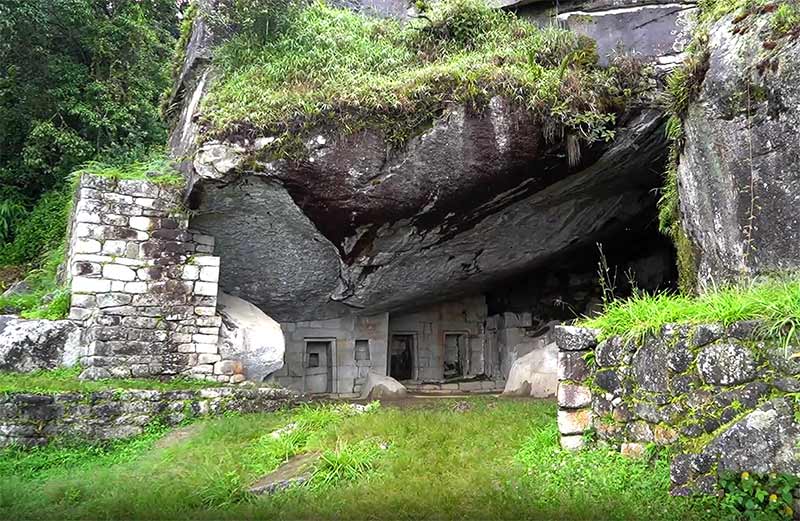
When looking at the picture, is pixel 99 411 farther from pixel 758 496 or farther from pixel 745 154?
pixel 745 154

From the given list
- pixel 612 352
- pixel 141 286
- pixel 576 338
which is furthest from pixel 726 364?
pixel 141 286

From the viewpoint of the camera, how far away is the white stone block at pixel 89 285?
7473mm

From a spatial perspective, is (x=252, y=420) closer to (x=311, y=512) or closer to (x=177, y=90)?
(x=311, y=512)

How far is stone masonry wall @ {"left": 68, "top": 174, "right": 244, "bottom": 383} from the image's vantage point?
747cm

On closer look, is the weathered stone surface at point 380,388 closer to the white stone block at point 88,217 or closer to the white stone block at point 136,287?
the white stone block at point 136,287

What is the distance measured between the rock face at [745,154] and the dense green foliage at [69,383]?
19.3 feet

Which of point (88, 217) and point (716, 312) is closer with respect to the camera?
point (716, 312)

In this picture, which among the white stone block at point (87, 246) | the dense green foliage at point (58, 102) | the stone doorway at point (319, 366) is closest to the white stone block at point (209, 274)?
the white stone block at point (87, 246)

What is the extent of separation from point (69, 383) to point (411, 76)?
217 inches

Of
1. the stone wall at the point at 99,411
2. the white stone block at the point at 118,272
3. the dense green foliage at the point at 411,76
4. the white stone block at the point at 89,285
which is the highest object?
the dense green foliage at the point at 411,76

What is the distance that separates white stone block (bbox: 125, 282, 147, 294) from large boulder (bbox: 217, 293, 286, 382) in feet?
3.61

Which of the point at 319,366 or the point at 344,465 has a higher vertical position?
the point at 319,366

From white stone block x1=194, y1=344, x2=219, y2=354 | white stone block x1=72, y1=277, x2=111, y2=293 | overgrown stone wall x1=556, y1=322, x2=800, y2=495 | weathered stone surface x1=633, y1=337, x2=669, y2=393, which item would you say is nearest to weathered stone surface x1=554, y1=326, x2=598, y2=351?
overgrown stone wall x1=556, y1=322, x2=800, y2=495

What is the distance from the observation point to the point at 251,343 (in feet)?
27.2
